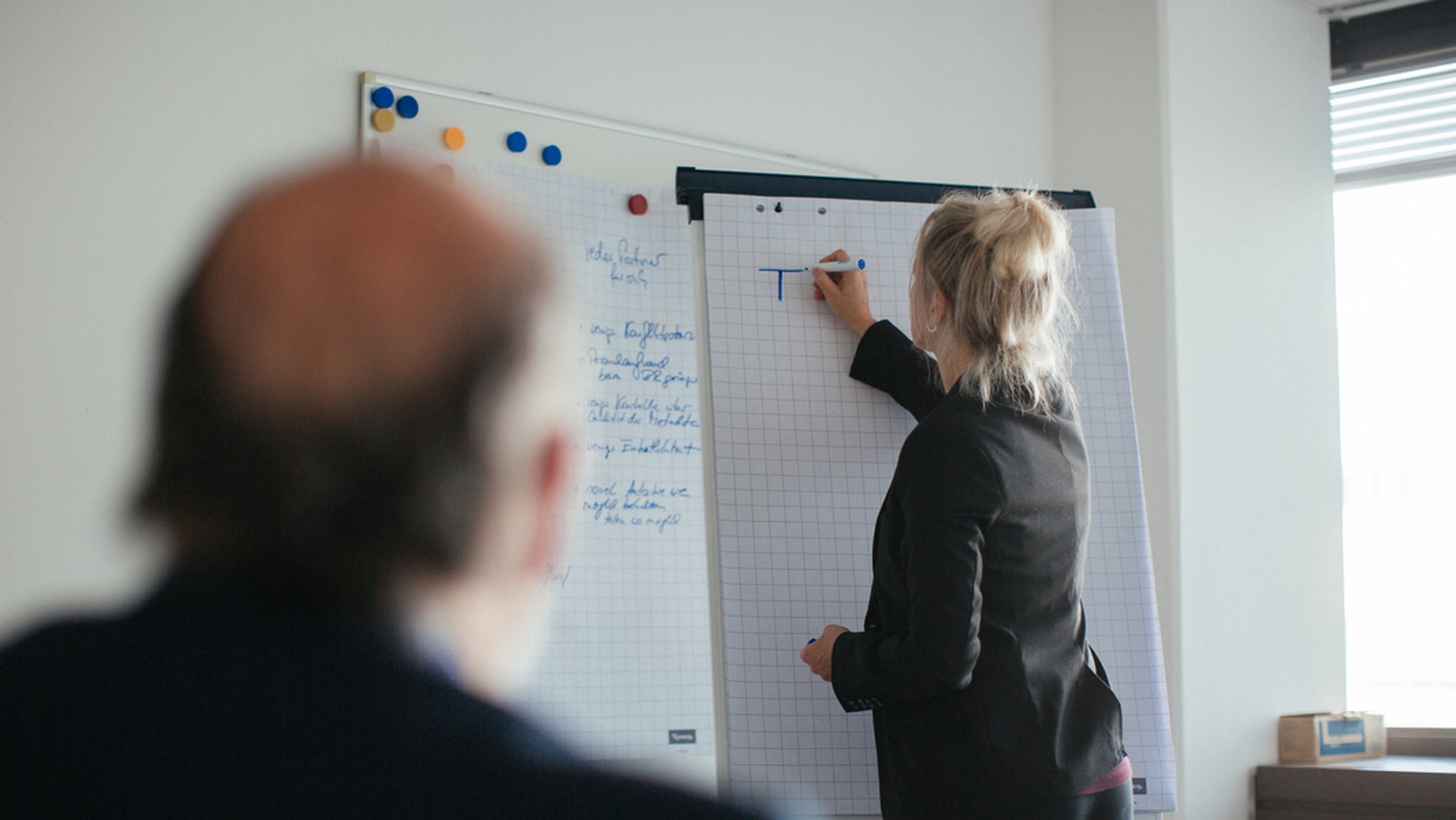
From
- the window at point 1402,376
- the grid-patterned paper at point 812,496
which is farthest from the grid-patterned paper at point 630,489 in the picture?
the window at point 1402,376

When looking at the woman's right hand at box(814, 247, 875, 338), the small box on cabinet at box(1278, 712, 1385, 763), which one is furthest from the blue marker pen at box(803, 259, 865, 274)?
the small box on cabinet at box(1278, 712, 1385, 763)

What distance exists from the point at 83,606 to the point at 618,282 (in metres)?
1.42

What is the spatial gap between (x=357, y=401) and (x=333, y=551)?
5cm

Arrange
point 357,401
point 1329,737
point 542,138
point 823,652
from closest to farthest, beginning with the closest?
point 357,401
point 823,652
point 542,138
point 1329,737

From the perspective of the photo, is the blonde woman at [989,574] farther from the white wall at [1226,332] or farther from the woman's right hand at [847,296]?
the white wall at [1226,332]

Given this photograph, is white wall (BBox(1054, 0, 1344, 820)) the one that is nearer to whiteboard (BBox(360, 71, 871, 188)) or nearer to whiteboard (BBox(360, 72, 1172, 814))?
whiteboard (BBox(360, 72, 1172, 814))

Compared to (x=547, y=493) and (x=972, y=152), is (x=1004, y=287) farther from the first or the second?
(x=972, y=152)

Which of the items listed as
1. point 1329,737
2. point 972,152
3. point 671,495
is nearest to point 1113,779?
point 671,495

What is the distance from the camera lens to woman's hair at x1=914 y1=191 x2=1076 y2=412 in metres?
1.41

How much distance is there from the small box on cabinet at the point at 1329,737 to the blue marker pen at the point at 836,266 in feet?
5.87

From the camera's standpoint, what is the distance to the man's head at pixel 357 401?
39cm

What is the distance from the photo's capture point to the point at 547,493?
43 centimetres

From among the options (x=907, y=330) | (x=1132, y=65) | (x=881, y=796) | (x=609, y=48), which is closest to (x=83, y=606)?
(x=881, y=796)

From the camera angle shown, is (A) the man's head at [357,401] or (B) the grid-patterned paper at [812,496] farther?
(B) the grid-patterned paper at [812,496]
